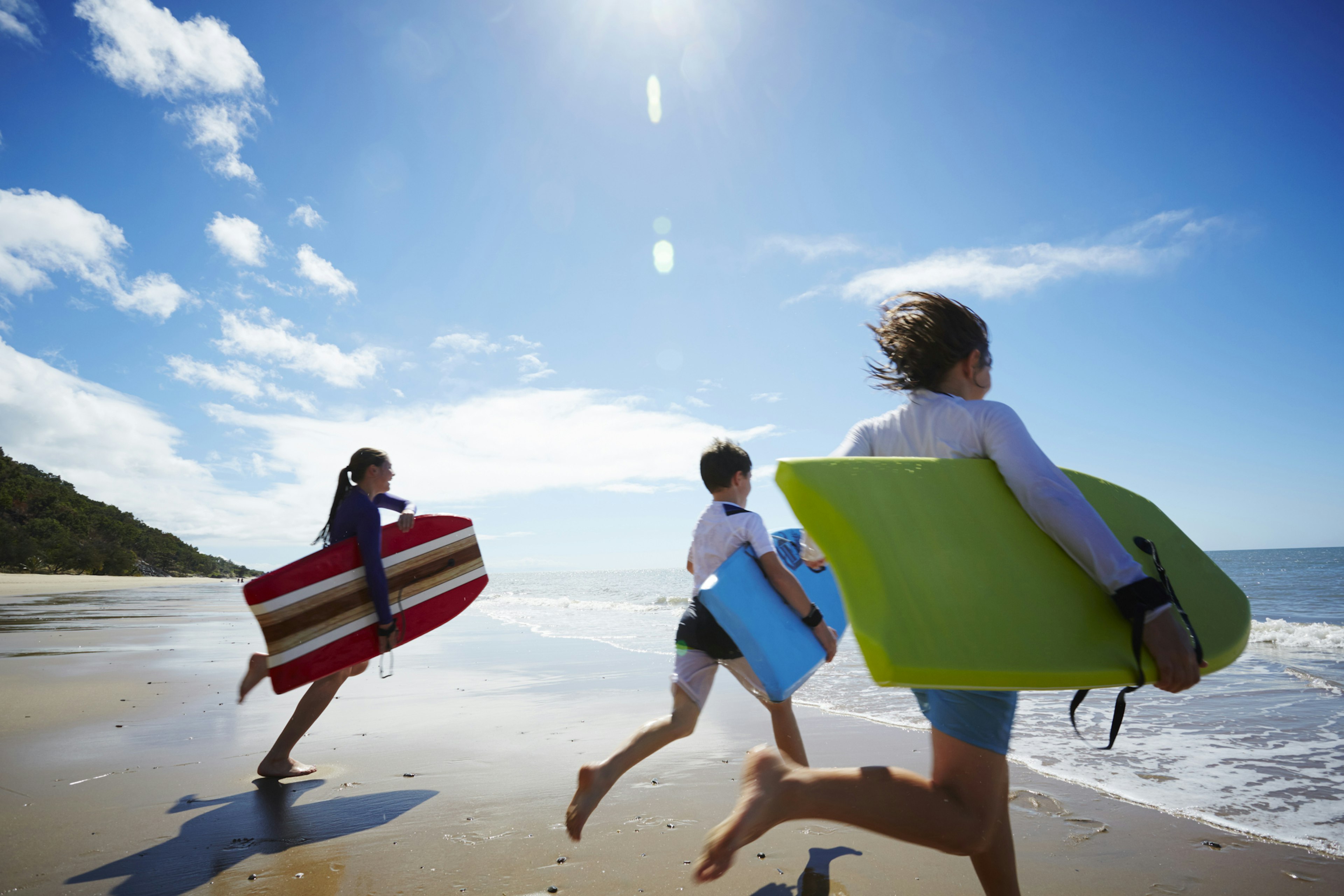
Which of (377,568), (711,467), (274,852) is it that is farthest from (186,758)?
(711,467)

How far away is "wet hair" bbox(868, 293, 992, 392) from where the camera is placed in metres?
1.87

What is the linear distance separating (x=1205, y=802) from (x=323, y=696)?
4.57 meters

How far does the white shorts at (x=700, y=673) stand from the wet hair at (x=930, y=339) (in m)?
1.32

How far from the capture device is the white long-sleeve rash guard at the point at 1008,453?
156 centimetres

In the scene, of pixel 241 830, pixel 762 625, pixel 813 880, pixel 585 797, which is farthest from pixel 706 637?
pixel 241 830

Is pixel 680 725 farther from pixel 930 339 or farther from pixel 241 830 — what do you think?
pixel 241 830

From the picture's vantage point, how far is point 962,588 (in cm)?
158

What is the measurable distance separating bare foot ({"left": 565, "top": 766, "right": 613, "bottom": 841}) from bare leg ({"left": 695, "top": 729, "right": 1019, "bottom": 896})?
3.31 ft

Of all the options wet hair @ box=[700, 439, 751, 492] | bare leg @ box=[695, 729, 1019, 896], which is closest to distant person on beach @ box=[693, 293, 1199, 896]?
bare leg @ box=[695, 729, 1019, 896]

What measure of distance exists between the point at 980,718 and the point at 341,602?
369cm

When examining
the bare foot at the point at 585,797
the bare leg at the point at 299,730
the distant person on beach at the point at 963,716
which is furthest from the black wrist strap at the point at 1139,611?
the bare leg at the point at 299,730

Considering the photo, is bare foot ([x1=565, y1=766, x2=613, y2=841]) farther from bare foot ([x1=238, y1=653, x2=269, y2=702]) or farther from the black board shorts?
bare foot ([x1=238, y1=653, x2=269, y2=702])

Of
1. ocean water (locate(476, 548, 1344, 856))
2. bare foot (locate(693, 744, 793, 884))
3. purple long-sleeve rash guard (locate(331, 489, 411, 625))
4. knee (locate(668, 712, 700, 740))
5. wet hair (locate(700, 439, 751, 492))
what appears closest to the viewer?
bare foot (locate(693, 744, 793, 884))

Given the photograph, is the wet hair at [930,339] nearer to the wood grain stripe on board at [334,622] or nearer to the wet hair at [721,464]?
the wet hair at [721,464]
